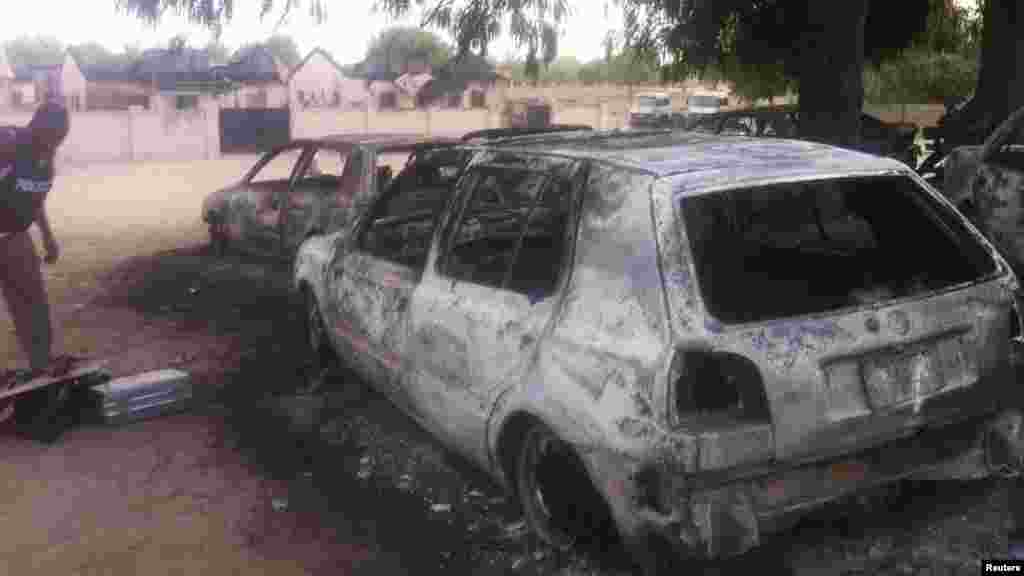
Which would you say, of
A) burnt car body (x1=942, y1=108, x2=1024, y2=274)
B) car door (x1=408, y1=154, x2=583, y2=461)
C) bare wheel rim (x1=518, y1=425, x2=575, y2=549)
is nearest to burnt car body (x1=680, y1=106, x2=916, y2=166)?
burnt car body (x1=942, y1=108, x2=1024, y2=274)

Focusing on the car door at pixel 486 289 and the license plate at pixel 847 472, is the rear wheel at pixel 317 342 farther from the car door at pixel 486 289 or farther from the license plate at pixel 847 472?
the license plate at pixel 847 472

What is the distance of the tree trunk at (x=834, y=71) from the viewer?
351 inches

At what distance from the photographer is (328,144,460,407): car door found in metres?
4.25

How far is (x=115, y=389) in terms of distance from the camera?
5141 millimetres

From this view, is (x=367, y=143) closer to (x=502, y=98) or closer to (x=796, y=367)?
→ (x=796, y=367)

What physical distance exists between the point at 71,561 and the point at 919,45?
1449 cm

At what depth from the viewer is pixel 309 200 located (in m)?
8.52

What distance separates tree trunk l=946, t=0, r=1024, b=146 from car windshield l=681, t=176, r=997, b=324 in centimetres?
1016

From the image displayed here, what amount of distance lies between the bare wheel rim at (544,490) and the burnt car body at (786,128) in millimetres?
10255

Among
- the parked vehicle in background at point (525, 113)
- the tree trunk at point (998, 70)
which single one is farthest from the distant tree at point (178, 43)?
the parked vehicle in background at point (525, 113)

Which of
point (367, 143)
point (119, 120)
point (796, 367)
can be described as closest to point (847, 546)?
point (796, 367)

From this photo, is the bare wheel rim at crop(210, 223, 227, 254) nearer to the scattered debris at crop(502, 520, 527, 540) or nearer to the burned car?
the burned car

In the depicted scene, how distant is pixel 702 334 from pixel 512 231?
147cm

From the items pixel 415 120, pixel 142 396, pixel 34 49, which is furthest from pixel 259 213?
pixel 34 49
